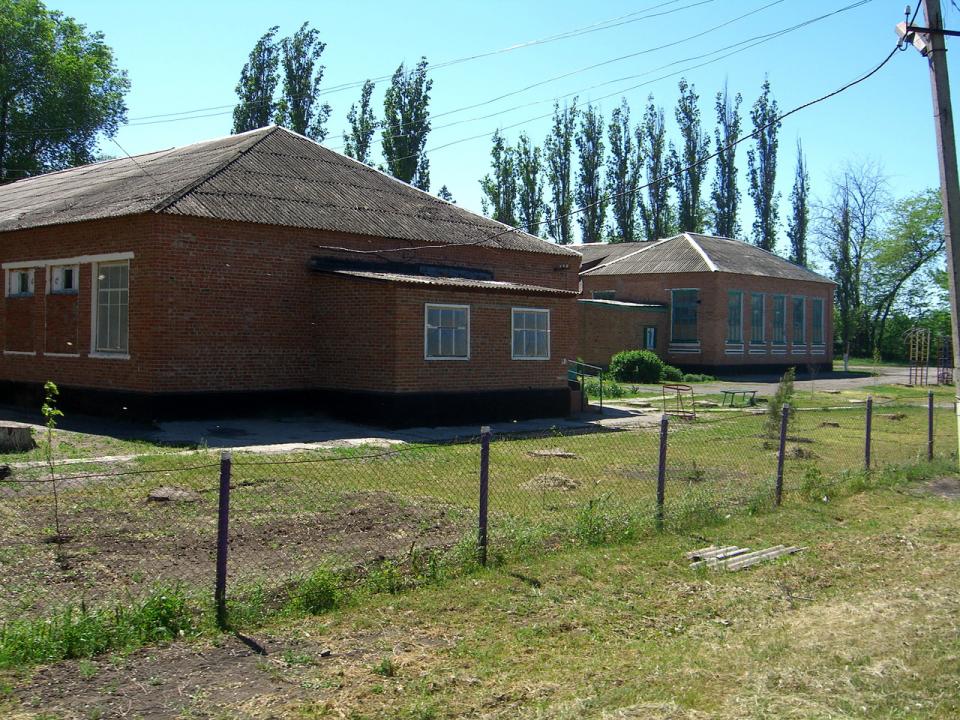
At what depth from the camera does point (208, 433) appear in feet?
55.7

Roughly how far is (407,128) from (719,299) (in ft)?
65.0

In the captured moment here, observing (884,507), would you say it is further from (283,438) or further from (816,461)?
(283,438)

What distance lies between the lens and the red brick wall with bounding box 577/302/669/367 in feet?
128

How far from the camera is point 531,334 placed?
68.6 feet

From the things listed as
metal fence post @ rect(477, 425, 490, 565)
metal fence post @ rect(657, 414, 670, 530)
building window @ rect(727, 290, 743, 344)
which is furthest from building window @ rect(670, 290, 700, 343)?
metal fence post @ rect(477, 425, 490, 565)

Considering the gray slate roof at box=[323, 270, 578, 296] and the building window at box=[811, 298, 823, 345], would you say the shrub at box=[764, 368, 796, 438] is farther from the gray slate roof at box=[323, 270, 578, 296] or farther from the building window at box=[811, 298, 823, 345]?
the building window at box=[811, 298, 823, 345]

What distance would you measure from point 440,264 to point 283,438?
283 inches

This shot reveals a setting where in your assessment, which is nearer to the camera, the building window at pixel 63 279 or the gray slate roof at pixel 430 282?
the gray slate roof at pixel 430 282

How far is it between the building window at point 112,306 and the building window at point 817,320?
37335 mm

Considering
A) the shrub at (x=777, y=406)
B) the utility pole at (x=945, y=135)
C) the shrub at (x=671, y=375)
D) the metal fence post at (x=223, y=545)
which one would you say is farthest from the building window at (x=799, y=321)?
the metal fence post at (x=223, y=545)

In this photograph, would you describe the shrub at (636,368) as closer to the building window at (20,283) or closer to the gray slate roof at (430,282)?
the gray slate roof at (430,282)

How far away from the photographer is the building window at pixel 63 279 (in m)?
19.9

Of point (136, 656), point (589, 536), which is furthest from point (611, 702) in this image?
point (589, 536)

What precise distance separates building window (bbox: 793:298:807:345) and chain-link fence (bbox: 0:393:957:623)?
31274mm
